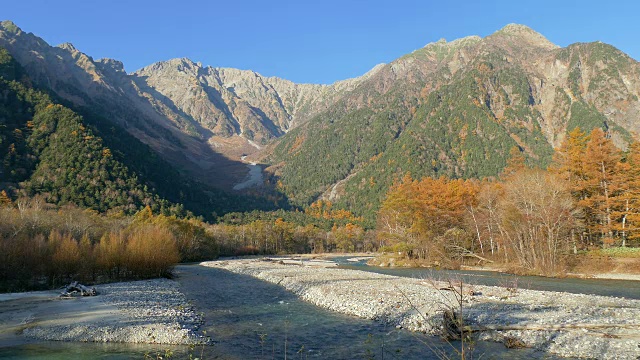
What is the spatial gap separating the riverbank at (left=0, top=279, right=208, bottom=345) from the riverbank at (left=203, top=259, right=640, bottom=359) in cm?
1050

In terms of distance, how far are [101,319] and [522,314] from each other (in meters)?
23.8

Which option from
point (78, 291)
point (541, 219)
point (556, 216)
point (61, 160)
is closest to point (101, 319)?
point (78, 291)

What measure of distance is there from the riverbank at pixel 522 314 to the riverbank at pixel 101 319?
10.5m

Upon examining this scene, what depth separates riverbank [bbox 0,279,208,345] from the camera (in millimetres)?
18281

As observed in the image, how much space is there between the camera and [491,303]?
2448 centimetres

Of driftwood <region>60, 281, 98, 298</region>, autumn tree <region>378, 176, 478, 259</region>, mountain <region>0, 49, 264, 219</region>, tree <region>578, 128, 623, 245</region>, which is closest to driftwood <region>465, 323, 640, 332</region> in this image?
driftwood <region>60, 281, 98, 298</region>

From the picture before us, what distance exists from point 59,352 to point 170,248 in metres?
35.8

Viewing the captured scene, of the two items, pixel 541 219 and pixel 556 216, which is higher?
pixel 556 216

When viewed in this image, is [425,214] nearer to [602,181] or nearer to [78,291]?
[602,181]

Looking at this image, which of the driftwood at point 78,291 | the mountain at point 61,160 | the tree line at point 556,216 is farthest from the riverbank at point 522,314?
the mountain at point 61,160

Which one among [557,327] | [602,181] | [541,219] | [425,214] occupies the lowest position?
[557,327]

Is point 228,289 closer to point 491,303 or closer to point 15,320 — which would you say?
point 15,320

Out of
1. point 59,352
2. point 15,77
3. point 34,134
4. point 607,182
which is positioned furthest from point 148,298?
point 15,77

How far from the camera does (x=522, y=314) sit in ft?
68.8
